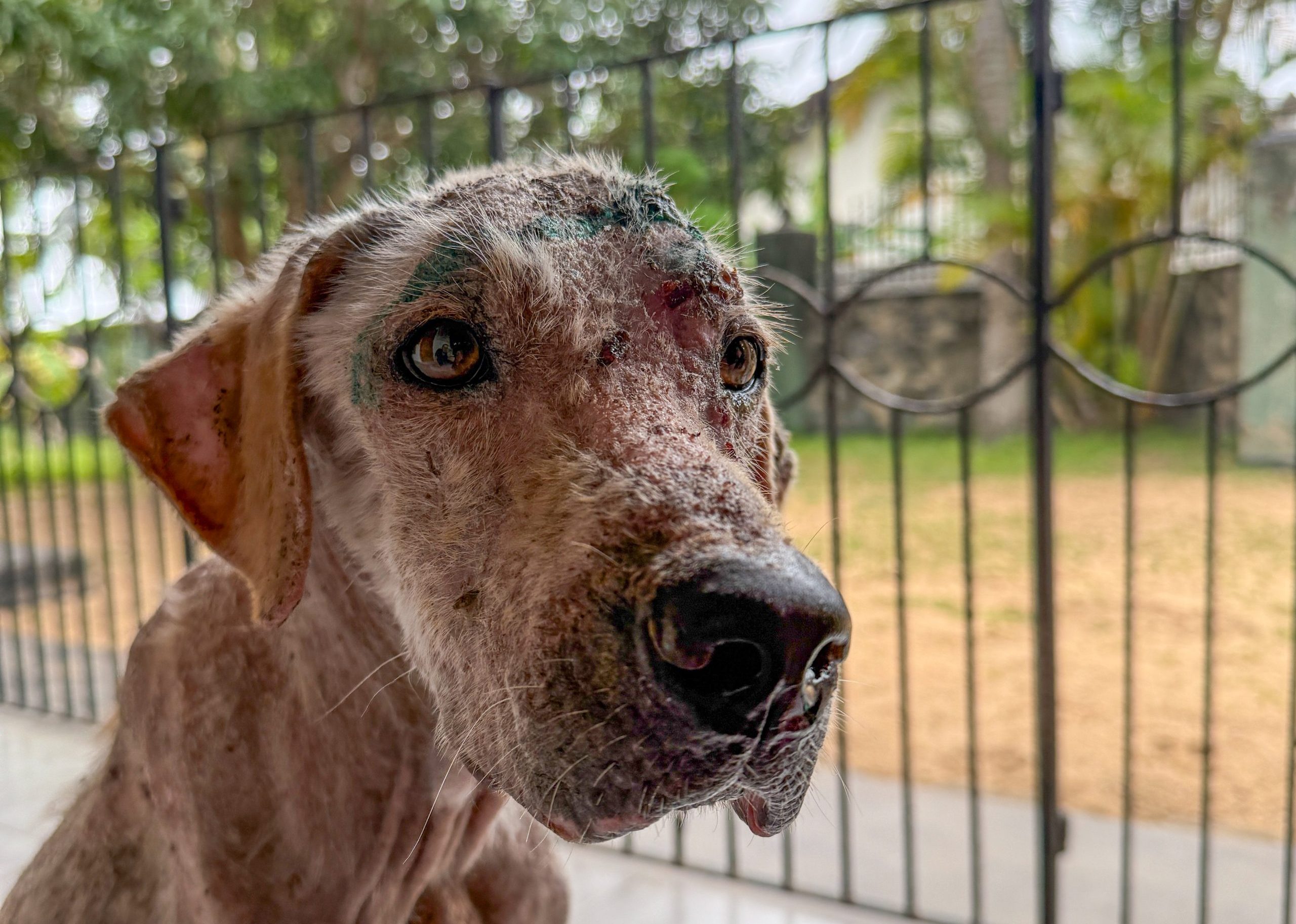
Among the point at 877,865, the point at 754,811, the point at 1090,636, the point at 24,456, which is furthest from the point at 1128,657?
the point at 1090,636

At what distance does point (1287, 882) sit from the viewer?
2775 mm

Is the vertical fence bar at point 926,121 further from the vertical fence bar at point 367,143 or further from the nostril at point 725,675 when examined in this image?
the nostril at point 725,675

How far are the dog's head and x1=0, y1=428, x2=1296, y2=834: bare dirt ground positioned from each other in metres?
2.56

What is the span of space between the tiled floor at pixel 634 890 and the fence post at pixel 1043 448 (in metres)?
0.63

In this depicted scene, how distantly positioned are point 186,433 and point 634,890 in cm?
250

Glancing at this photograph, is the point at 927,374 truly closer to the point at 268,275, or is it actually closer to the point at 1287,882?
the point at 1287,882

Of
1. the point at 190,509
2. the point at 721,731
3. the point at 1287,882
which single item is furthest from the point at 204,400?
the point at 1287,882

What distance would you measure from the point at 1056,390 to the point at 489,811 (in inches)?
547

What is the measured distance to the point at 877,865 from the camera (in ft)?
11.7

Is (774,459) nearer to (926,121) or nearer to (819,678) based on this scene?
(819,678)

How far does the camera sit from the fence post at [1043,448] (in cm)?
258

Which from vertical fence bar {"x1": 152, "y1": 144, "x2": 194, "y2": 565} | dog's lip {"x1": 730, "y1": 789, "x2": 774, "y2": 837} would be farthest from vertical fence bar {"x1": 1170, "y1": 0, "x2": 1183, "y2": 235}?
vertical fence bar {"x1": 152, "y1": 144, "x2": 194, "y2": 565}

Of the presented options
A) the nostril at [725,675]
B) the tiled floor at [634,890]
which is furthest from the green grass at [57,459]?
the nostril at [725,675]

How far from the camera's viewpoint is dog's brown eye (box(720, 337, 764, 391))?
3.86 ft
